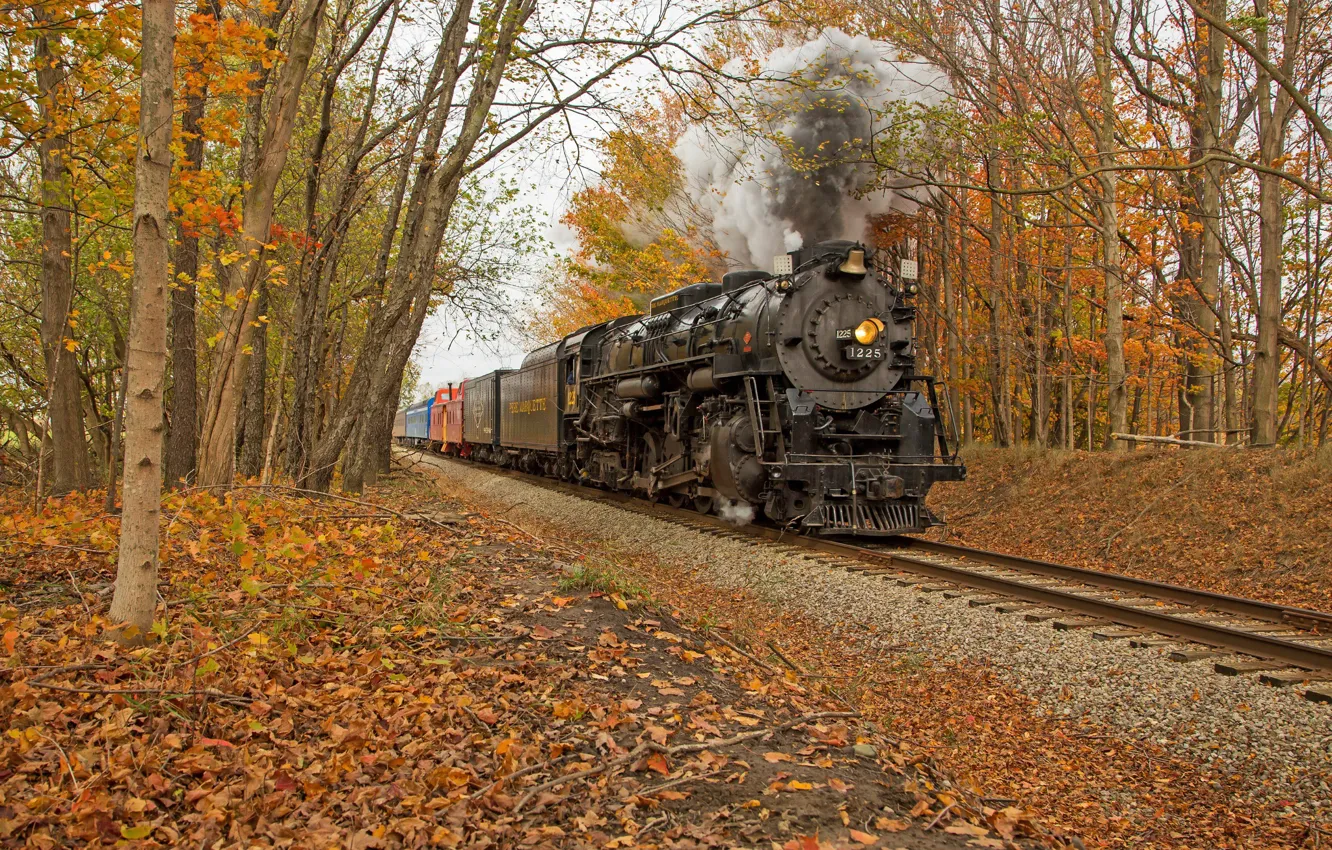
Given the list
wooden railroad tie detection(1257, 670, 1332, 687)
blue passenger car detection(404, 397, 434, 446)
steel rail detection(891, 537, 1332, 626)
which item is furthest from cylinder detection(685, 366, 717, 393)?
blue passenger car detection(404, 397, 434, 446)

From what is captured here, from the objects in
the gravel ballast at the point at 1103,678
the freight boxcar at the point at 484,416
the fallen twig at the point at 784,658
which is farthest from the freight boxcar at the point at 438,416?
the fallen twig at the point at 784,658

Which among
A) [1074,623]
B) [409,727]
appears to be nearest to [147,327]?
[409,727]

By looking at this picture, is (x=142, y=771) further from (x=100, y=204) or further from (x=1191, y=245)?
(x=1191, y=245)

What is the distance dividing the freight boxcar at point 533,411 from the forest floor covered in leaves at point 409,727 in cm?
1337

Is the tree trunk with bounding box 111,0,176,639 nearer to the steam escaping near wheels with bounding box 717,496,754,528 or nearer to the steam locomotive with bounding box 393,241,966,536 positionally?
the steam locomotive with bounding box 393,241,966,536

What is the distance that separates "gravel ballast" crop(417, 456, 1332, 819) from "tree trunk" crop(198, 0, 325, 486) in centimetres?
525

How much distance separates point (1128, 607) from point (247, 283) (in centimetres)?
861

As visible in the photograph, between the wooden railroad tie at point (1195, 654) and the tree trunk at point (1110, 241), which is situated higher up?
the tree trunk at point (1110, 241)

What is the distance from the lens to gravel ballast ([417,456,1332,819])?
4.44 m

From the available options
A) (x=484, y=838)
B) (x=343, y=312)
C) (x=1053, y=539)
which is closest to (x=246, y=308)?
(x=484, y=838)

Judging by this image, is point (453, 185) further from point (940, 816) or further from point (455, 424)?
point (455, 424)

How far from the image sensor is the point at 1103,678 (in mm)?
5531

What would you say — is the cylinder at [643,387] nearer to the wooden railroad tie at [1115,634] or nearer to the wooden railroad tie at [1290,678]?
the wooden railroad tie at [1115,634]

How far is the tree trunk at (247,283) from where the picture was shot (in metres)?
8.46
